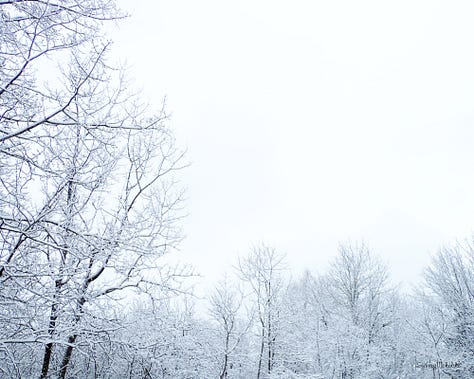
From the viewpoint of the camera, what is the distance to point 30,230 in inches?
114

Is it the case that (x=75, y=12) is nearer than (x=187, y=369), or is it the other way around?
(x=75, y=12)

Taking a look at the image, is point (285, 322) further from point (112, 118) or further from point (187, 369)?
point (112, 118)

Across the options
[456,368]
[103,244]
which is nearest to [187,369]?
→ [456,368]

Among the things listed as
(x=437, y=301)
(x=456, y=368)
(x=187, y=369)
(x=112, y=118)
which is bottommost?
(x=187, y=369)

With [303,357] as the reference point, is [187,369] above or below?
below

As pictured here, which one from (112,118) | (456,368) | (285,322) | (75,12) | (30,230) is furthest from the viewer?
(285,322)

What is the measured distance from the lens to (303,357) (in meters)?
18.7

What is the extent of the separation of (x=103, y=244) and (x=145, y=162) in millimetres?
5388

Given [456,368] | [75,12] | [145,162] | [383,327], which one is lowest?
[456,368]

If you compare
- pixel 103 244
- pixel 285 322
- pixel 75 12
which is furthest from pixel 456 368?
pixel 75 12

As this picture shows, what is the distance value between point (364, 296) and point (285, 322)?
8502 millimetres

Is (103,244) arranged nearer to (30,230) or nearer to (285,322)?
(30,230)

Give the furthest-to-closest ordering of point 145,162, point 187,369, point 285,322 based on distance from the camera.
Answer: point 187,369, point 285,322, point 145,162

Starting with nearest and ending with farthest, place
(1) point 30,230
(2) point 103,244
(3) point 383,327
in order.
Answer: (1) point 30,230 < (2) point 103,244 < (3) point 383,327
